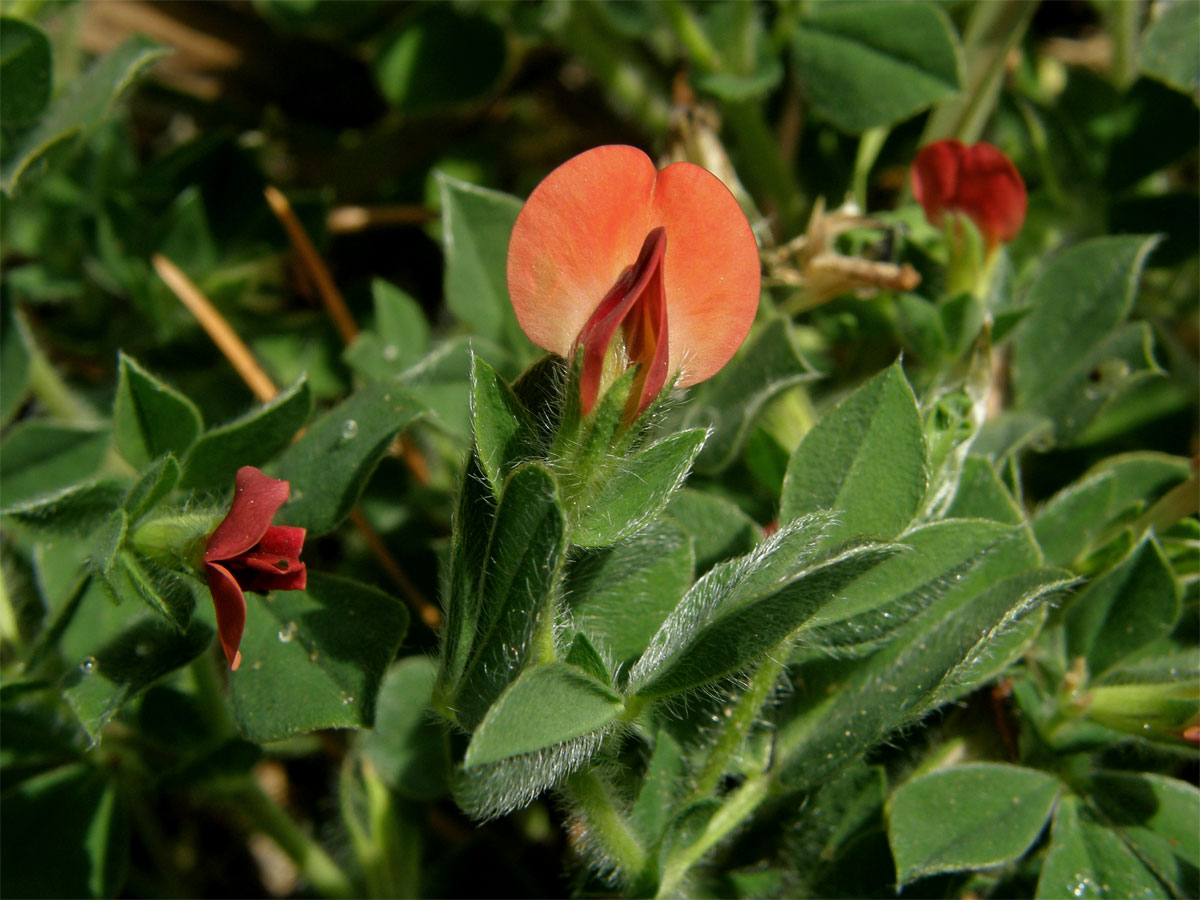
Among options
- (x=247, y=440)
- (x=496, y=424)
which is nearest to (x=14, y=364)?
(x=247, y=440)

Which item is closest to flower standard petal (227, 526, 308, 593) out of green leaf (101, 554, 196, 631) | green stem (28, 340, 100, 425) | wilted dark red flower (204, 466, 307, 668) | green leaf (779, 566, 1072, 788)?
wilted dark red flower (204, 466, 307, 668)

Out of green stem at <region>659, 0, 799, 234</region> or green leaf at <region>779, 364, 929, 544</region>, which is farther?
green stem at <region>659, 0, 799, 234</region>

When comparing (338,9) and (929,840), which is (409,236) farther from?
(929,840)

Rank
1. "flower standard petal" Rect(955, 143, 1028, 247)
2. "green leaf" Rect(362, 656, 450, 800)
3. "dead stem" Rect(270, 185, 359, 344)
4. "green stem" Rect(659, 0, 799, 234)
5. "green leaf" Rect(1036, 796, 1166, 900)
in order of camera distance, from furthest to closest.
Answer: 1. "dead stem" Rect(270, 185, 359, 344)
2. "green stem" Rect(659, 0, 799, 234)
3. "green leaf" Rect(362, 656, 450, 800)
4. "flower standard petal" Rect(955, 143, 1028, 247)
5. "green leaf" Rect(1036, 796, 1166, 900)

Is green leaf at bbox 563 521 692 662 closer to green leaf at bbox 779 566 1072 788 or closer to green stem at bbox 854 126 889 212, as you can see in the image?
green leaf at bbox 779 566 1072 788

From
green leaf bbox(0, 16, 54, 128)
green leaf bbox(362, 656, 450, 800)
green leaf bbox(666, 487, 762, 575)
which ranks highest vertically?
green leaf bbox(0, 16, 54, 128)

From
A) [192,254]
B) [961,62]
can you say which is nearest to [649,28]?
[961,62]

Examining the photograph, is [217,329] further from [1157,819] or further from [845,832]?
[1157,819]
